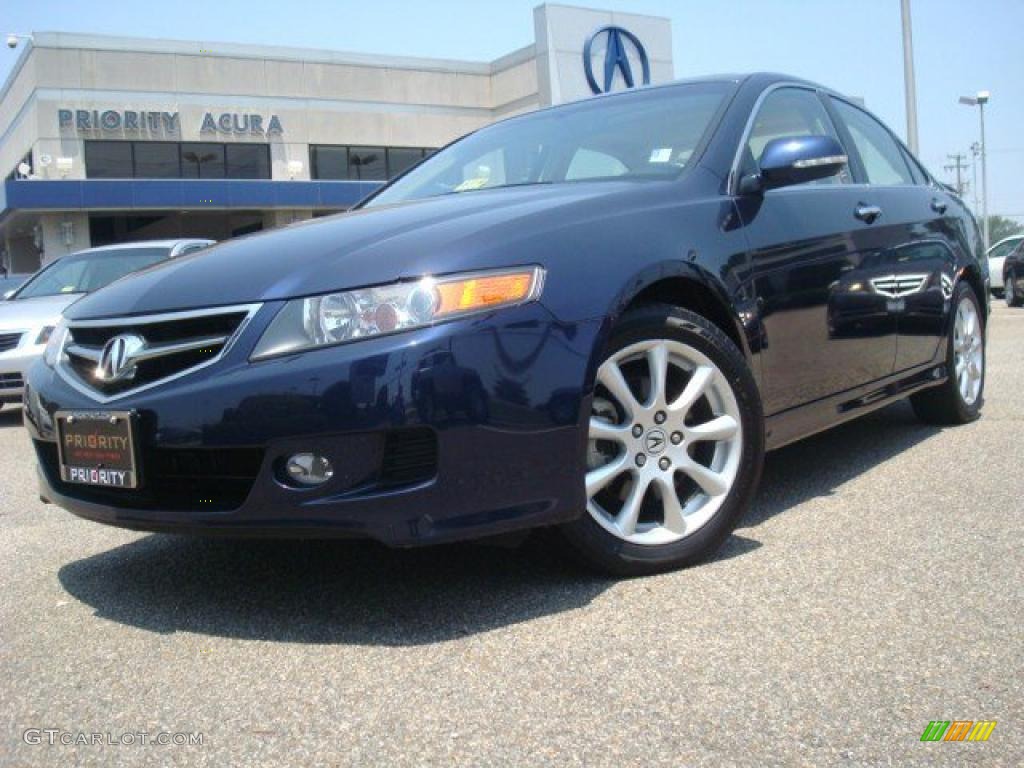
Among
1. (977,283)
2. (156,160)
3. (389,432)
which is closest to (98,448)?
(389,432)

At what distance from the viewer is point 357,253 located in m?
2.69

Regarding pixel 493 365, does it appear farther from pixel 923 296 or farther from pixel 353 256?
pixel 923 296

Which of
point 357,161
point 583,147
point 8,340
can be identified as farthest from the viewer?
point 357,161

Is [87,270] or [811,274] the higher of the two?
[87,270]

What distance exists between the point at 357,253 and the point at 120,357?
0.68 m

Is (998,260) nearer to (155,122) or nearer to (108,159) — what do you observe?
(155,122)

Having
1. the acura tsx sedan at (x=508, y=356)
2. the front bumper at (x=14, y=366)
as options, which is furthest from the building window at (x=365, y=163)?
the acura tsx sedan at (x=508, y=356)

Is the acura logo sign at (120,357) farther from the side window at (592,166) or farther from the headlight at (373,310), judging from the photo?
the side window at (592,166)

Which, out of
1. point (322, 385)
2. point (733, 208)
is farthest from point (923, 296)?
point (322, 385)

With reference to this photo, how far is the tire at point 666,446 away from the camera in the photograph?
9.34 ft

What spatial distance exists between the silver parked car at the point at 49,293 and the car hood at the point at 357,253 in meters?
5.03

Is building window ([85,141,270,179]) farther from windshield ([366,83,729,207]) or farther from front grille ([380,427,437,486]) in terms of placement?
front grille ([380,427,437,486])

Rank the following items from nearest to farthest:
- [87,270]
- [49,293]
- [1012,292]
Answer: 1. [49,293]
2. [87,270]
3. [1012,292]

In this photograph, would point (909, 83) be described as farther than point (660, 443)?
Yes
